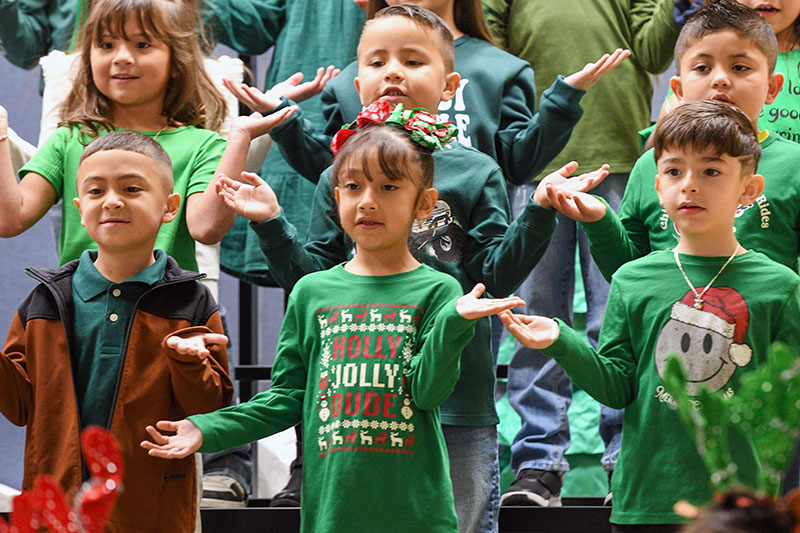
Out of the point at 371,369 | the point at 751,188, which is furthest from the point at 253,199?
the point at 751,188

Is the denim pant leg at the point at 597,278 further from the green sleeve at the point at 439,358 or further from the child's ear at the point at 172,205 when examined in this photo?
the child's ear at the point at 172,205

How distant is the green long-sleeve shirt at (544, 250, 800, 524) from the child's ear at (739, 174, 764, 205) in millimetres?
116

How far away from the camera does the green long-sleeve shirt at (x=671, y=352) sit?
6.75 feet

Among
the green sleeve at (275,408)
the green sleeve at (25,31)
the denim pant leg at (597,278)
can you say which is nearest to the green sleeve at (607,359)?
the green sleeve at (275,408)

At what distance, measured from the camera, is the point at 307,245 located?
2510 mm

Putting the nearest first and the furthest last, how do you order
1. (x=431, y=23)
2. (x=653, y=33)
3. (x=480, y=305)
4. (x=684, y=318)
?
1. (x=480, y=305)
2. (x=684, y=318)
3. (x=431, y=23)
4. (x=653, y=33)

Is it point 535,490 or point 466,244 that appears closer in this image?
point 466,244

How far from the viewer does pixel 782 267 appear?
214 cm

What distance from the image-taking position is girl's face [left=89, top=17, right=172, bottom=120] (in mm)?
2650

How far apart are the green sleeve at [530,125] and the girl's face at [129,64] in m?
0.83

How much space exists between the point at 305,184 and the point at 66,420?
129 cm

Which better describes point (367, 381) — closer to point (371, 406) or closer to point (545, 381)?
point (371, 406)

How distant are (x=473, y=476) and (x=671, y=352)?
500 mm

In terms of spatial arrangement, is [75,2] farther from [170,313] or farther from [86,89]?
[170,313]
